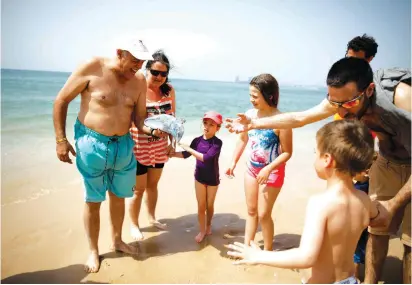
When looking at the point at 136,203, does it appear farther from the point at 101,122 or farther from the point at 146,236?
the point at 101,122

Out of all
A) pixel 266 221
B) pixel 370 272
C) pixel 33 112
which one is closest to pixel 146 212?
pixel 266 221

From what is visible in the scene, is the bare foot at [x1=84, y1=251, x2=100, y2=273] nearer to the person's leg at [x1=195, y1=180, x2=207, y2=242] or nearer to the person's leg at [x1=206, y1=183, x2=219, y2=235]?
the person's leg at [x1=195, y1=180, x2=207, y2=242]

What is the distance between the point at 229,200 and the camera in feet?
17.5

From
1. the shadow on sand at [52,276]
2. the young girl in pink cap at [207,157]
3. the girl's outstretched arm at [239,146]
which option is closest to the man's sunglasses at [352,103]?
the girl's outstretched arm at [239,146]

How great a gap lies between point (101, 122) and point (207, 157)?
1289 mm

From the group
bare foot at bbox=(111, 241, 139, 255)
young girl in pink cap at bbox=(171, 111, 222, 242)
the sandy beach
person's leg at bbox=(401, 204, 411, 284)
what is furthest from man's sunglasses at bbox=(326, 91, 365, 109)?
bare foot at bbox=(111, 241, 139, 255)

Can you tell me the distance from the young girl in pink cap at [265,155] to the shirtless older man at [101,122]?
3.67 feet

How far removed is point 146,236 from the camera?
402 cm

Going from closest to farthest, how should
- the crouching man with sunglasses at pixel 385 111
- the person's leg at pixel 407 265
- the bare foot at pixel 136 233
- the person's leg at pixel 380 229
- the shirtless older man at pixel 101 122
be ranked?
the crouching man with sunglasses at pixel 385 111, the person's leg at pixel 407 265, the person's leg at pixel 380 229, the shirtless older man at pixel 101 122, the bare foot at pixel 136 233

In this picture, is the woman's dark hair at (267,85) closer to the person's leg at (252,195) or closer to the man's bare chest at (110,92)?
the person's leg at (252,195)

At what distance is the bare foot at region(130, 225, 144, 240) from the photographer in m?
3.89

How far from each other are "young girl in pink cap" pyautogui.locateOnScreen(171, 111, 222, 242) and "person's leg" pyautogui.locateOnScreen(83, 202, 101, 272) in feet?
3.81

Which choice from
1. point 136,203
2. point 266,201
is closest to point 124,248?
point 136,203

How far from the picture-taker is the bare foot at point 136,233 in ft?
12.8
